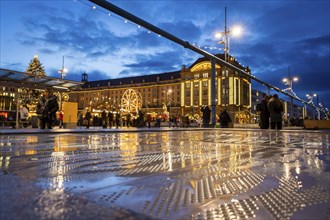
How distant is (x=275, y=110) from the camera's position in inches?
610

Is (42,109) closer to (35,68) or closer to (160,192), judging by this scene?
(160,192)

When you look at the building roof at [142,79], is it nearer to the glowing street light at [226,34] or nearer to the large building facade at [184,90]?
the large building facade at [184,90]

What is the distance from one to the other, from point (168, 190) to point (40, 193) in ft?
2.99

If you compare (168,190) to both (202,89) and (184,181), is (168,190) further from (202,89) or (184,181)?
(202,89)

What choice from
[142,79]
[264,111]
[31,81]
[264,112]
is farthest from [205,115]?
[142,79]

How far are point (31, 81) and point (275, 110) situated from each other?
46.1ft

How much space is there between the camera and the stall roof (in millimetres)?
15234

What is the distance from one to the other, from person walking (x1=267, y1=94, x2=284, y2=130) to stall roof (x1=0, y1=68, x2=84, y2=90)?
11.8 metres

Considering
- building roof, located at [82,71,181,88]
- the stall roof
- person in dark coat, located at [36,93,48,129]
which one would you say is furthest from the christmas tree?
building roof, located at [82,71,181,88]

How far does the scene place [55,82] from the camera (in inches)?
687

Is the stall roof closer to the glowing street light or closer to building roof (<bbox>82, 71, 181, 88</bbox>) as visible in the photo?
the glowing street light

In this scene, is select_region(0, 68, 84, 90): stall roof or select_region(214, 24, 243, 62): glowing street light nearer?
select_region(0, 68, 84, 90): stall roof

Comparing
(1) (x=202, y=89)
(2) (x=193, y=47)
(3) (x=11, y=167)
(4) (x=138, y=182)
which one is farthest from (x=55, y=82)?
(1) (x=202, y=89)

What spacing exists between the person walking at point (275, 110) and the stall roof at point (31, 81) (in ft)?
38.6
